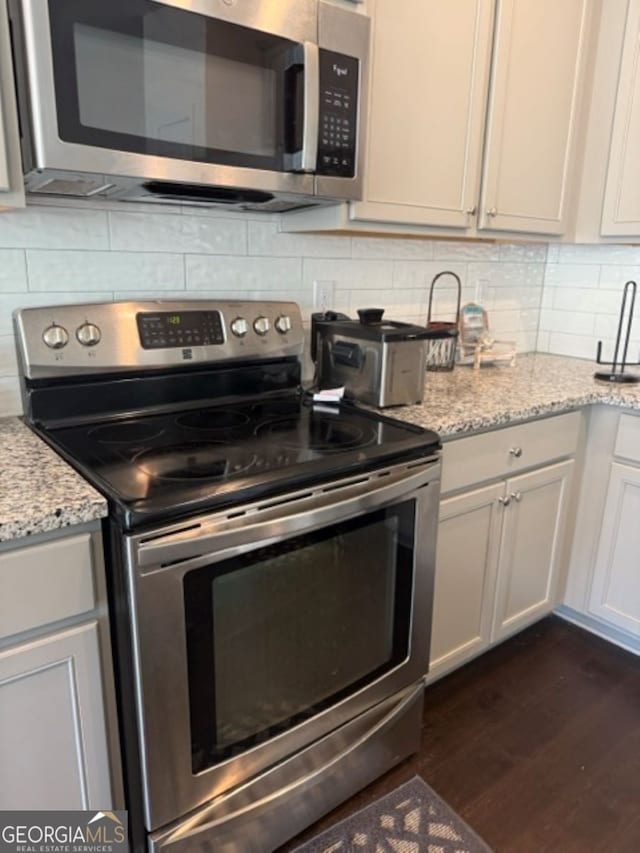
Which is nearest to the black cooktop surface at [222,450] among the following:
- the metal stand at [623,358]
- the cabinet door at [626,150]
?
the metal stand at [623,358]

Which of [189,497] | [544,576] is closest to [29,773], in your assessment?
[189,497]

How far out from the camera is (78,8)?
1022mm

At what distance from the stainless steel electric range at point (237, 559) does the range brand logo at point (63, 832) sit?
0.13ft

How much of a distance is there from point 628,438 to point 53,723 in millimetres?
1767

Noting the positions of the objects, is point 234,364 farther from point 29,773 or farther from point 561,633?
point 561,633

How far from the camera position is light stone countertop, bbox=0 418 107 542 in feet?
3.02

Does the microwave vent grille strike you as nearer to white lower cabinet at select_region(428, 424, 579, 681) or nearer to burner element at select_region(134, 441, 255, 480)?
burner element at select_region(134, 441, 255, 480)

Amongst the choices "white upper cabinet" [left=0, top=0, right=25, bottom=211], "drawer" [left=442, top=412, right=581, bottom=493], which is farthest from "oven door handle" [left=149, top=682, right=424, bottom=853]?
"white upper cabinet" [left=0, top=0, right=25, bottom=211]

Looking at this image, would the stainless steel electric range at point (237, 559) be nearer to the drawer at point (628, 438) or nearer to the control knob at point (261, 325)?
the control knob at point (261, 325)

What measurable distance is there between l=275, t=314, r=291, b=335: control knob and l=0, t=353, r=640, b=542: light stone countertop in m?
0.37

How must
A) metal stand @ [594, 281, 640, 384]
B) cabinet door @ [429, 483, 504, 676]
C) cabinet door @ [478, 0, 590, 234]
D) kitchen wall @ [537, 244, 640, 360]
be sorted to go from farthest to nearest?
kitchen wall @ [537, 244, 640, 360]
metal stand @ [594, 281, 640, 384]
cabinet door @ [478, 0, 590, 234]
cabinet door @ [429, 483, 504, 676]

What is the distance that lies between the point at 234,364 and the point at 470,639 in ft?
3.59

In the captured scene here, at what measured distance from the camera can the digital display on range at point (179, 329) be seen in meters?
1.45

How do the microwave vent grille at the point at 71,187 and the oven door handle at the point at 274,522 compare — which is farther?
the microwave vent grille at the point at 71,187
